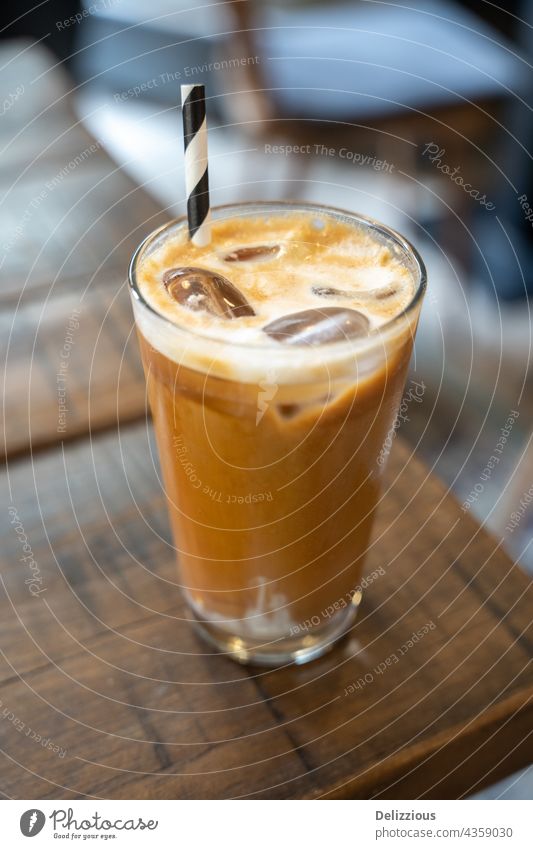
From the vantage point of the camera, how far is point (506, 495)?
108cm

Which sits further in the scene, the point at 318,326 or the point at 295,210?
the point at 295,210

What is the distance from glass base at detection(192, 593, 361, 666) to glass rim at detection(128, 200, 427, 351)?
7.6 inches

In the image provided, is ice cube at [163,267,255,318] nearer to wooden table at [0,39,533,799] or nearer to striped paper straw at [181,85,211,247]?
striped paper straw at [181,85,211,247]

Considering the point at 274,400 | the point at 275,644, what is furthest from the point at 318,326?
the point at 275,644

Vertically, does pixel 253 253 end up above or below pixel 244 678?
above

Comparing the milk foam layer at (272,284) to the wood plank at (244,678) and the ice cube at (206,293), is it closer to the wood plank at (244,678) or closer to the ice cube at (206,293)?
the ice cube at (206,293)

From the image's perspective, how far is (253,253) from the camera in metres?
0.51

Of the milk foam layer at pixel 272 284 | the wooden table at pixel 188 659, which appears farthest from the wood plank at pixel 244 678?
the milk foam layer at pixel 272 284

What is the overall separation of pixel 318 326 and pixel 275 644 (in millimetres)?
203

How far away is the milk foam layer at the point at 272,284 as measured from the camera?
0.41 meters

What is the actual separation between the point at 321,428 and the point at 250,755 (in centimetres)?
18

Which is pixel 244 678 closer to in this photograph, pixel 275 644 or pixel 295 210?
pixel 275 644

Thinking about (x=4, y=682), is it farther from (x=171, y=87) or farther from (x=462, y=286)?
(x=171, y=87)

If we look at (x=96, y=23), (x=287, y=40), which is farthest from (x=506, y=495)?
(x=96, y=23)
